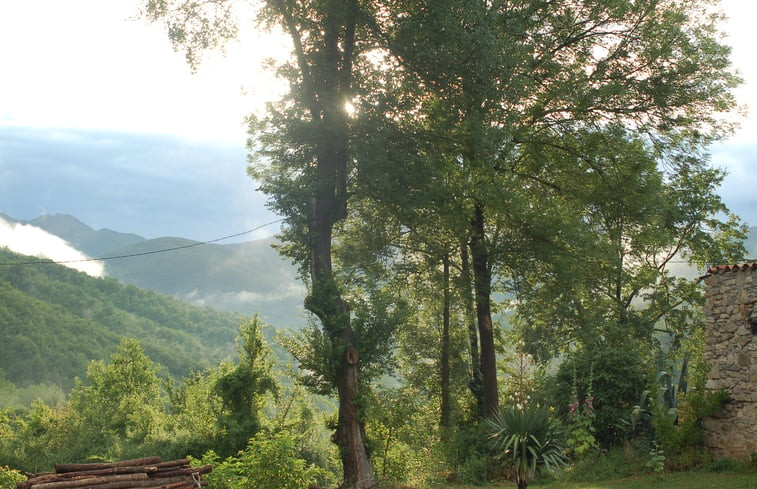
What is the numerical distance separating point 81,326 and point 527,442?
13128 cm

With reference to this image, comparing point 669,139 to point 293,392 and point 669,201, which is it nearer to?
point 669,201

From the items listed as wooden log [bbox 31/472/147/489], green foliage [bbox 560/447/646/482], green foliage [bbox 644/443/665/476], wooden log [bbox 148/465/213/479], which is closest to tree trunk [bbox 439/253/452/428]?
green foliage [bbox 560/447/646/482]

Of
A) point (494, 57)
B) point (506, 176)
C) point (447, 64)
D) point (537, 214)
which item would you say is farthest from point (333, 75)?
point (537, 214)

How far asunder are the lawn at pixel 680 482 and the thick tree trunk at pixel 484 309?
7.46 m

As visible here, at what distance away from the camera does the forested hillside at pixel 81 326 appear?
117250mm

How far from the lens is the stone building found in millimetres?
13086

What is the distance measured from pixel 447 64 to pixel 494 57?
130 cm

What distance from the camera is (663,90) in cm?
2231

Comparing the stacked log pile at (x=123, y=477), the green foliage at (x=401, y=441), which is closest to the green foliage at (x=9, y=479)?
the stacked log pile at (x=123, y=477)

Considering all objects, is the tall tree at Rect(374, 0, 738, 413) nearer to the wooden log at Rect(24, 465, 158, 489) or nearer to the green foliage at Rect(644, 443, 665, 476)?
the green foliage at Rect(644, 443, 665, 476)

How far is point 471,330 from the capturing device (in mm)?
25562

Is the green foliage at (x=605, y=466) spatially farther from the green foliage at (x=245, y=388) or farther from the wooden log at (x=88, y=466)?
the green foliage at (x=245, y=388)

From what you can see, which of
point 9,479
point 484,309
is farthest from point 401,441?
point 9,479

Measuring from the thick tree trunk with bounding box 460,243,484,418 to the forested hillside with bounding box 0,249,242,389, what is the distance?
7883cm
